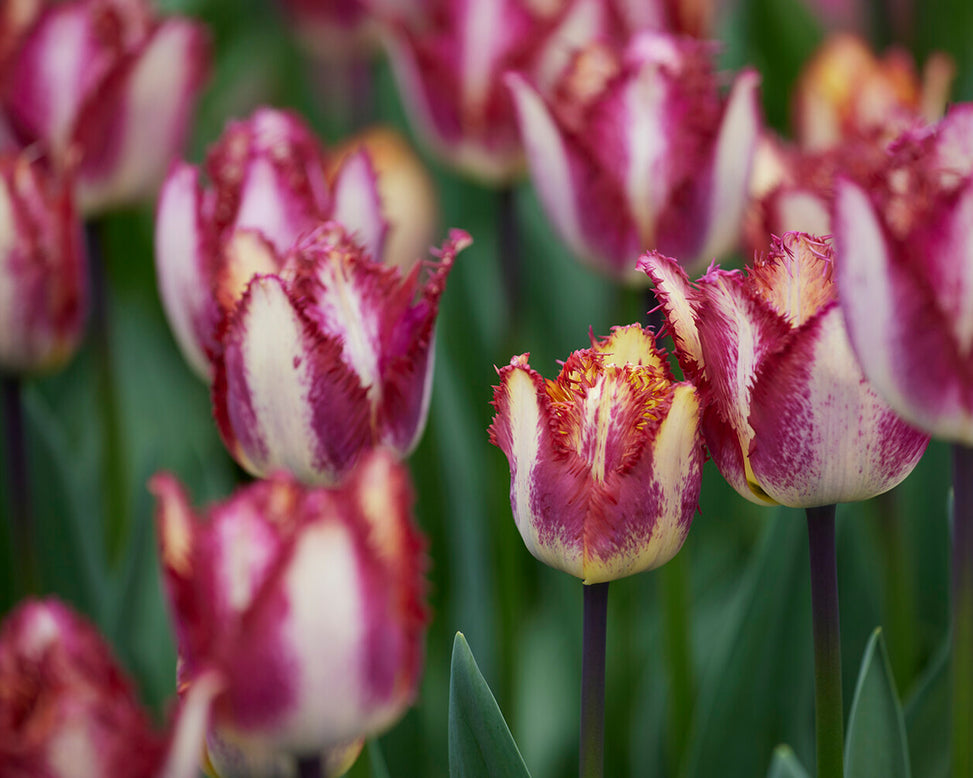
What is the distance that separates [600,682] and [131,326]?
37.4 inches

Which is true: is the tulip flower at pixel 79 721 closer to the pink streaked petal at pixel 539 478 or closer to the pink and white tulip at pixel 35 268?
the pink streaked petal at pixel 539 478

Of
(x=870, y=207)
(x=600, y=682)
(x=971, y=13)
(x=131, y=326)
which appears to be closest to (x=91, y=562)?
(x=131, y=326)

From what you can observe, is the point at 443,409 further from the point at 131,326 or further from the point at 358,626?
the point at 358,626

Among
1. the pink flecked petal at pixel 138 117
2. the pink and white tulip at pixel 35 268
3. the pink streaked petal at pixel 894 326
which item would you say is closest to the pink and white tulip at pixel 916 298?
the pink streaked petal at pixel 894 326

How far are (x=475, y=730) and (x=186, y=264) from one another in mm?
267

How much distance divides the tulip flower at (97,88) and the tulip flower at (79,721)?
1.73 feet

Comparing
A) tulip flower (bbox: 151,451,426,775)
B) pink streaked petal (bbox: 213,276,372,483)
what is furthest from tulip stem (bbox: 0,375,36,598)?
tulip flower (bbox: 151,451,426,775)

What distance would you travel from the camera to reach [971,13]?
144 centimetres

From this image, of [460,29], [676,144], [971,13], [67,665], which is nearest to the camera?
[67,665]

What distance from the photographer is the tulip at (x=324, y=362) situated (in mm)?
519

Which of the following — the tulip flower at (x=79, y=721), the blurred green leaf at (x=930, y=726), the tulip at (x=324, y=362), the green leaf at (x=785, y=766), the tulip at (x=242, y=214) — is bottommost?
the blurred green leaf at (x=930, y=726)

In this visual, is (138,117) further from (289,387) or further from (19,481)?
(289,387)

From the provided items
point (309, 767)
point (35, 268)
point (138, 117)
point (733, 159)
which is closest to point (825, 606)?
point (309, 767)

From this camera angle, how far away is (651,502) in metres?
0.45
